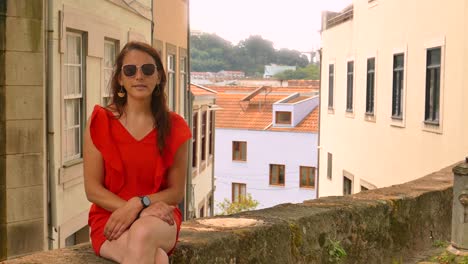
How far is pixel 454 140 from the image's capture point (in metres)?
12.1

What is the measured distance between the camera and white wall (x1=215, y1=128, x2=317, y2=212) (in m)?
40.2

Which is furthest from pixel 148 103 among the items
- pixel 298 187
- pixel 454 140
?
pixel 298 187

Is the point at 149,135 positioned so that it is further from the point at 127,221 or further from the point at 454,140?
the point at 454,140

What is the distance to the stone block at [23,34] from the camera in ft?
24.2

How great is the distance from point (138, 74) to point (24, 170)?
15.2 ft

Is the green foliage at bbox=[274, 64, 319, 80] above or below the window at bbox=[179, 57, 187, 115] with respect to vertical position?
above

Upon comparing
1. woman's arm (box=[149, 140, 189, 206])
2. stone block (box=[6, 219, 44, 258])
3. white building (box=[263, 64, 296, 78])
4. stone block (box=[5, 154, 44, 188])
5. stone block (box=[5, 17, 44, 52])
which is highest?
white building (box=[263, 64, 296, 78])

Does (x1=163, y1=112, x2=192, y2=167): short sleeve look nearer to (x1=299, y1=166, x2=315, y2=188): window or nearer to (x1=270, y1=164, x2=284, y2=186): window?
(x1=299, y1=166, x2=315, y2=188): window

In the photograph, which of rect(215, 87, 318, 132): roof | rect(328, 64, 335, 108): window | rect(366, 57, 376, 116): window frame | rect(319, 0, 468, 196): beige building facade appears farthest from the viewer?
rect(215, 87, 318, 132): roof

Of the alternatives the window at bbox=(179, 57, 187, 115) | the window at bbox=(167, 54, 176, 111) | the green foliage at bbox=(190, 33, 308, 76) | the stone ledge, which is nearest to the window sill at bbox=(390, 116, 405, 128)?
the window at bbox=(167, 54, 176, 111)

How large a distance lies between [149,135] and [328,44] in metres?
21.1

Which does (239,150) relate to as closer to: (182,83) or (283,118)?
(283,118)

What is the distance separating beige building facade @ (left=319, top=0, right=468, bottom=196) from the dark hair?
357 inches

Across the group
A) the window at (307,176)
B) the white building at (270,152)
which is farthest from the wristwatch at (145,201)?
the window at (307,176)
